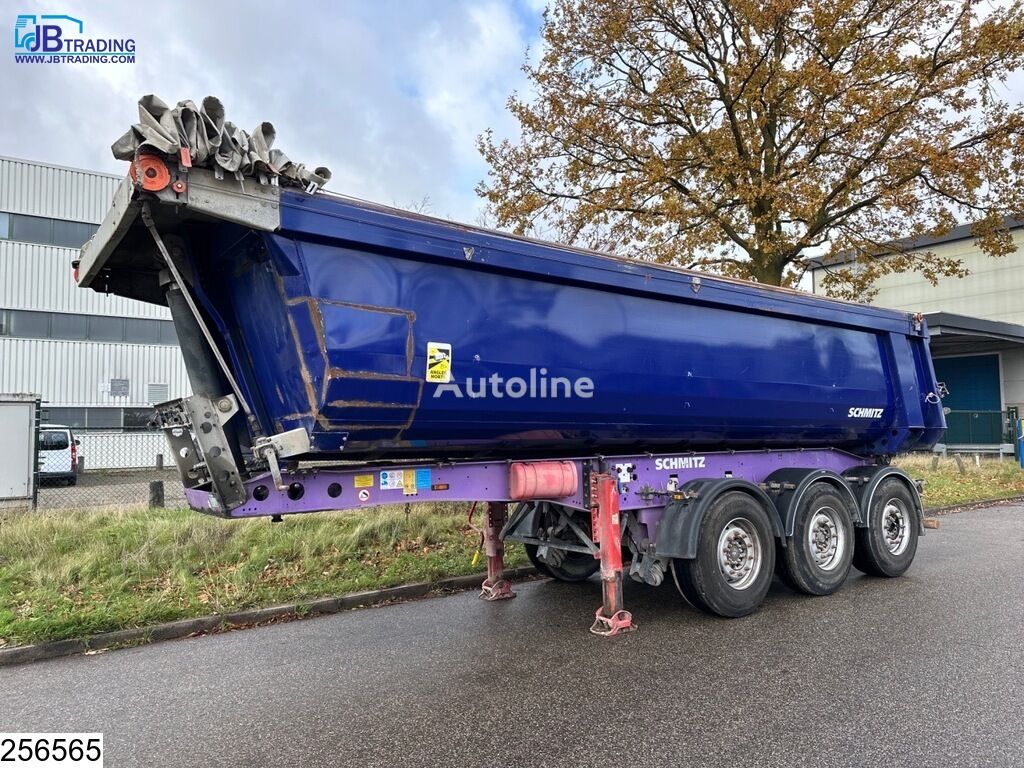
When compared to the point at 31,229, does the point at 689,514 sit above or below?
below

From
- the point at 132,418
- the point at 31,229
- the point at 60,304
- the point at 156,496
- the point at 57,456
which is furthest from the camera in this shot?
the point at 132,418

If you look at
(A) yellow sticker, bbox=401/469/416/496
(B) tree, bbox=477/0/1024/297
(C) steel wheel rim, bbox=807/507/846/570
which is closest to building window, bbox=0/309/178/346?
(B) tree, bbox=477/0/1024/297

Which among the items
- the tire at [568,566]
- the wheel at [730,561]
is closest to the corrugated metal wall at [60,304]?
the tire at [568,566]

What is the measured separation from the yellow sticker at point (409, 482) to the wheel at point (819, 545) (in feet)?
11.7

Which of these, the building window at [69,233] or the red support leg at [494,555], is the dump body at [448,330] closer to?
the red support leg at [494,555]

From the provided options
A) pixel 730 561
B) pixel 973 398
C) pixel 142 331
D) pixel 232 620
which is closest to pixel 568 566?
pixel 730 561

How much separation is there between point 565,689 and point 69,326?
27223 millimetres

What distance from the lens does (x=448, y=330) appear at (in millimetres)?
4625

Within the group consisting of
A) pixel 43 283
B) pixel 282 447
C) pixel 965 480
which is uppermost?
pixel 43 283

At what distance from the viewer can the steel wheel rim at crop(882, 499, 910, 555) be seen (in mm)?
7496

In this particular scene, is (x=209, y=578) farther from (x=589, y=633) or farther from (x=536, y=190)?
(x=536, y=190)

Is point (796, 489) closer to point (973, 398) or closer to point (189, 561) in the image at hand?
point (189, 561)

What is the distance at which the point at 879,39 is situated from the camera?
13.0m

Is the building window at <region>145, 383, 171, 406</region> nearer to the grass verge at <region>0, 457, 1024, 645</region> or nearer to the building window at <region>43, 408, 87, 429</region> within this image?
the building window at <region>43, 408, 87, 429</region>
